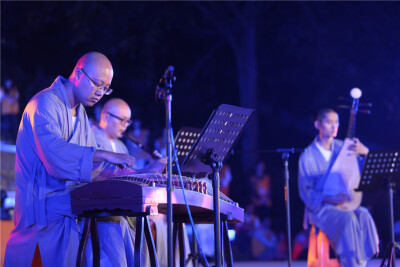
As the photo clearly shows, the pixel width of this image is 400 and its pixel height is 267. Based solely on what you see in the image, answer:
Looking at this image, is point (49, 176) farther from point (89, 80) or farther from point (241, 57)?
point (241, 57)

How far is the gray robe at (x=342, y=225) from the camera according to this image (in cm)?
692

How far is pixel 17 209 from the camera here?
4.41 metres

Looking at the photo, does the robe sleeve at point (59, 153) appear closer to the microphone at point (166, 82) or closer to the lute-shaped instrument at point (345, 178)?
the microphone at point (166, 82)

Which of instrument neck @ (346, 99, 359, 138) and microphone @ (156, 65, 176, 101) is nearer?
microphone @ (156, 65, 176, 101)

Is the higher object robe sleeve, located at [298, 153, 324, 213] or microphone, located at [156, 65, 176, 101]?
microphone, located at [156, 65, 176, 101]

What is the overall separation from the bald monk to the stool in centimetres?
362

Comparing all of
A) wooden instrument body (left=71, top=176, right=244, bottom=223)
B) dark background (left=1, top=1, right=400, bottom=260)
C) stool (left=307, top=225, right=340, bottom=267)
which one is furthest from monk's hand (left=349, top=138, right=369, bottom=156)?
wooden instrument body (left=71, top=176, right=244, bottom=223)

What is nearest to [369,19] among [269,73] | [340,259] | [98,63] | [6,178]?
[269,73]

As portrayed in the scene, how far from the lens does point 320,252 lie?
23.5 ft

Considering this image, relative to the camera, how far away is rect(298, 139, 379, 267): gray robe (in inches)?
272

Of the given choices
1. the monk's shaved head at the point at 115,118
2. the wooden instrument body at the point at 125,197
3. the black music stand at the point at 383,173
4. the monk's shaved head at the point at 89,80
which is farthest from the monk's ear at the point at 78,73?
the black music stand at the point at 383,173

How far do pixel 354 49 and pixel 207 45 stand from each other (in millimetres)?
3464

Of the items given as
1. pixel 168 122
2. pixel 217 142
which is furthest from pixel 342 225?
pixel 168 122

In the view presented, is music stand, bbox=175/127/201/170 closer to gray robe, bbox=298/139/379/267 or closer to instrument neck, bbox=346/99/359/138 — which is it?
gray robe, bbox=298/139/379/267
